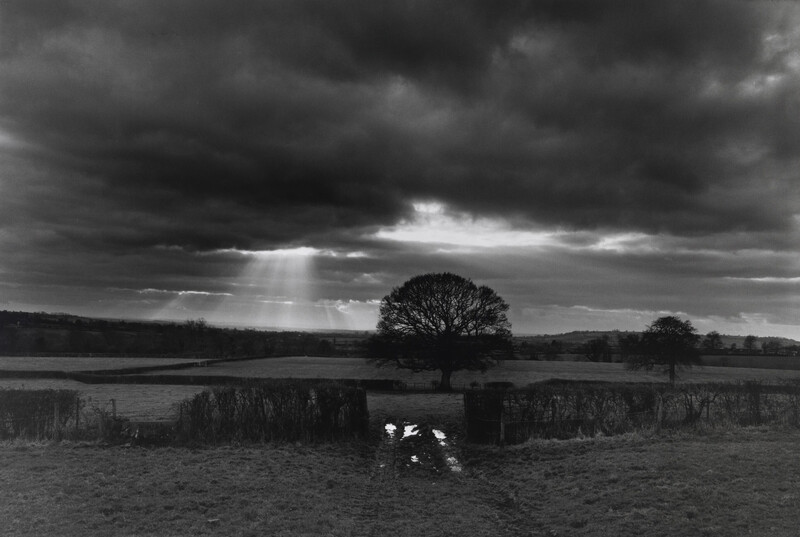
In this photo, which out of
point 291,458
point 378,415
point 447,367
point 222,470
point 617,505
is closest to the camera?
point 617,505

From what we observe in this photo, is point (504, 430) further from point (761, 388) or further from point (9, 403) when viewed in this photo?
point (9, 403)

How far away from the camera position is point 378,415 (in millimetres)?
34969

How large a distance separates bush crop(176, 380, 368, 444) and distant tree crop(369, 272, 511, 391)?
28.7 m

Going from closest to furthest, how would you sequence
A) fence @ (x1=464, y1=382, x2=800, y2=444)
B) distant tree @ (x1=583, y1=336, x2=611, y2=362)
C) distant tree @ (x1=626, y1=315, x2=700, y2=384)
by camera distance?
fence @ (x1=464, y1=382, x2=800, y2=444) < distant tree @ (x1=626, y1=315, x2=700, y2=384) < distant tree @ (x1=583, y1=336, x2=611, y2=362)

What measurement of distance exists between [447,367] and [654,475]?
40095 mm

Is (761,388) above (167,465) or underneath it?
above

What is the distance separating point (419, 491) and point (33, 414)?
58.7 feet

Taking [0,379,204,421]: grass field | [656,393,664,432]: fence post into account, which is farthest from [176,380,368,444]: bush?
[656,393,664,432]: fence post

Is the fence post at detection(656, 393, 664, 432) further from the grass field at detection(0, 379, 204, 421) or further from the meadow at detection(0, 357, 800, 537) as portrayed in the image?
the grass field at detection(0, 379, 204, 421)

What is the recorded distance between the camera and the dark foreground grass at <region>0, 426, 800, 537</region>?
1240cm

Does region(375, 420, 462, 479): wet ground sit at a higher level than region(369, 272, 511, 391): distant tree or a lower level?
lower

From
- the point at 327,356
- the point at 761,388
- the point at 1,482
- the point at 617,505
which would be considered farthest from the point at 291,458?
the point at 327,356

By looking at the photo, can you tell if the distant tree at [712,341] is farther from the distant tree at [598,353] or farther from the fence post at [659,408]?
the fence post at [659,408]

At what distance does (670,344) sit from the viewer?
201ft
